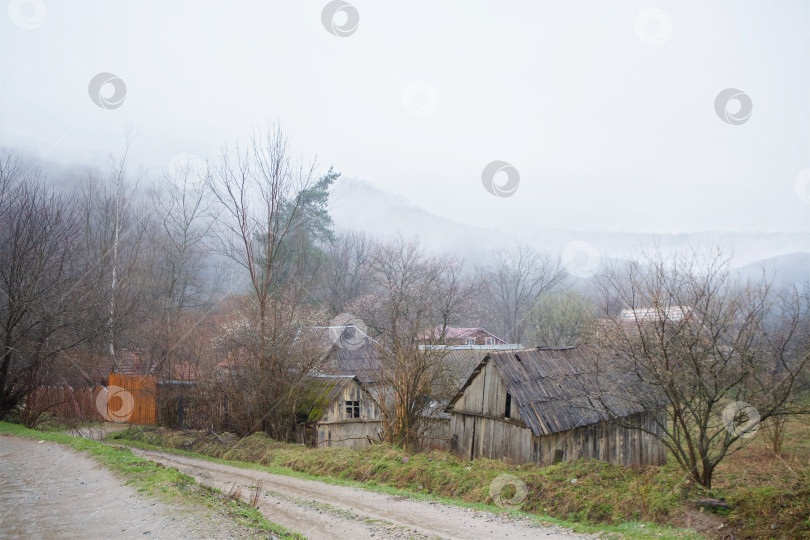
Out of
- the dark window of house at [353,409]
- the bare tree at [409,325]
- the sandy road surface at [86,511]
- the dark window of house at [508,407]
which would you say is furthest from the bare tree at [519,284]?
the sandy road surface at [86,511]

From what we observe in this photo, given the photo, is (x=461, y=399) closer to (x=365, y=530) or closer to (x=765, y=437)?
(x=365, y=530)

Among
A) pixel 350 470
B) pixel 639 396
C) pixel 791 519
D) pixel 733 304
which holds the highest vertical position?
pixel 733 304

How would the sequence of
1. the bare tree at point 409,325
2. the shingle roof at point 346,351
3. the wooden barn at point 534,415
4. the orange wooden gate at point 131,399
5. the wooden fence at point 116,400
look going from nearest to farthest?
the wooden barn at point 534,415
the bare tree at point 409,325
the shingle roof at point 346,351
the wooden fence at point 116,400
the orange wooden gate at point 131,399

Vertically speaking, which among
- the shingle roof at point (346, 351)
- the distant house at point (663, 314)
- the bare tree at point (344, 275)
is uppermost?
the bare tree at point (344, 275)

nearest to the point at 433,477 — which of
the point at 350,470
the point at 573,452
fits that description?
the point at 350,470

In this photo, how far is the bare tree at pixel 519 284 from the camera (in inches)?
2213

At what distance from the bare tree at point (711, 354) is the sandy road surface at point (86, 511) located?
7.42 metres

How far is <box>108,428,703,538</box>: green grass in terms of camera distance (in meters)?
8.54

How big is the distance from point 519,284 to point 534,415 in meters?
47.7

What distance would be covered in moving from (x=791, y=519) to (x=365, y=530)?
616 cm

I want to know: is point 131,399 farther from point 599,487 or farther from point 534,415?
point 599,487

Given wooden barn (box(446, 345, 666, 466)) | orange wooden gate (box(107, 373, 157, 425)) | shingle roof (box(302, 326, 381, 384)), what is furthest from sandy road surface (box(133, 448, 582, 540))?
orange wooden gate (box(107, 373, 157, 425))

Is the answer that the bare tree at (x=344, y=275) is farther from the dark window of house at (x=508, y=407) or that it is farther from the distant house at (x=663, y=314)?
the distant house at (x=663, y=314)

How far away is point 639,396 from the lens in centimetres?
964
